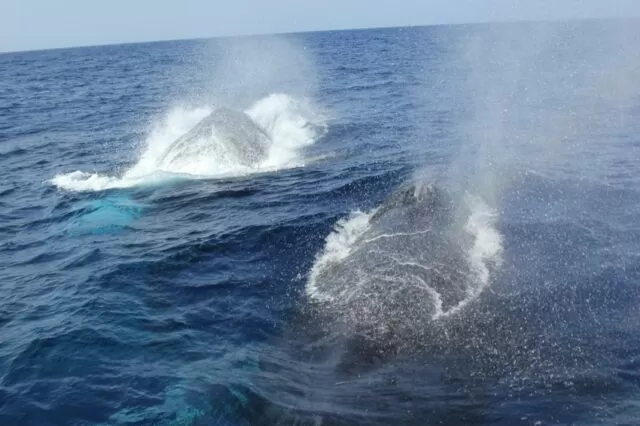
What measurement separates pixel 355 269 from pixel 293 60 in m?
90.5

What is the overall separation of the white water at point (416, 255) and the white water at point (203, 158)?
967cm

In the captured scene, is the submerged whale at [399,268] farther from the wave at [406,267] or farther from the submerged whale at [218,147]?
the submerged whale at [218,147]

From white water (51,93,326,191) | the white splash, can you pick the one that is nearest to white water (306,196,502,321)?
the white splash

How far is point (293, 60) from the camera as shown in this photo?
10062 centimetres

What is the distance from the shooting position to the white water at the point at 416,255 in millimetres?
14099

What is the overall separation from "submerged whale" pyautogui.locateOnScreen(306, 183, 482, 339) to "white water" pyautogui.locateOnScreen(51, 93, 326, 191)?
10957 mm

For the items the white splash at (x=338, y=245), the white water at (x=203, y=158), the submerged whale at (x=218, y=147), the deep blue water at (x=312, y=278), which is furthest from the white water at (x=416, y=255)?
the submerged whale at (x=218, y=147)

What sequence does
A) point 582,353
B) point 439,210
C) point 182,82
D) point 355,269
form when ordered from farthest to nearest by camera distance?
point 182,82 → point 439,210 → point 355,269 → point 582,353

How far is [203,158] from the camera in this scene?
92.9ft

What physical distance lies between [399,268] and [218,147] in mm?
16844

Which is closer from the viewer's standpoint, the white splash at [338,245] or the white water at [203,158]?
the white splash at [338,245]

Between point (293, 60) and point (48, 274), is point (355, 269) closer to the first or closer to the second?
point (48, 274)

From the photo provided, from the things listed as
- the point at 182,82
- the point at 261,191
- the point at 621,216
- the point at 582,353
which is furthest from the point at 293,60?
the point at 582,353

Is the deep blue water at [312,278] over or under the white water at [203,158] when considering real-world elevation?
under
